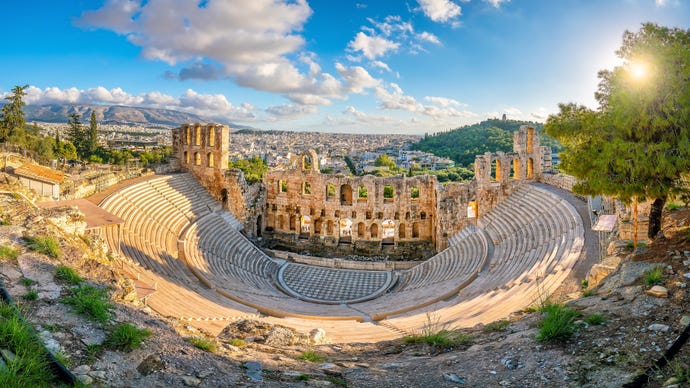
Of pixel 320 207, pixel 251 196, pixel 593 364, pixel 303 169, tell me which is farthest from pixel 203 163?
pixel 593 364

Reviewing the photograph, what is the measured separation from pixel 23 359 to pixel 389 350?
615 centimetres

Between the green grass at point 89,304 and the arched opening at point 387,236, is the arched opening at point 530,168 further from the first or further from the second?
the green grass at point 89,304

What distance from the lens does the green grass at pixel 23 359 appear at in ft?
14.2

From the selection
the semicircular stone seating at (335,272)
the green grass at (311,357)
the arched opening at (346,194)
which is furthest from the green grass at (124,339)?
the arched opening at (346,194)

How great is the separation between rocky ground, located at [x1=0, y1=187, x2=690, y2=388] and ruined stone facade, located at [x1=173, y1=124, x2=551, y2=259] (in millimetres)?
18734

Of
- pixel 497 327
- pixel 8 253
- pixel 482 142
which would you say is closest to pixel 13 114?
pixel 8 253

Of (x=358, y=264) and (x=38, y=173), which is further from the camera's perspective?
(x=358, y=264)

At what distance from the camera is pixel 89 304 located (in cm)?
689

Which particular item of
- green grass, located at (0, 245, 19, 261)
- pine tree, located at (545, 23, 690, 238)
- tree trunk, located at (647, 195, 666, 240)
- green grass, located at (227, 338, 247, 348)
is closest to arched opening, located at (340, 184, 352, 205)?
pine tree, located at (545, 23, 690, 238)

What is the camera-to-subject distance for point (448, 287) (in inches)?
725

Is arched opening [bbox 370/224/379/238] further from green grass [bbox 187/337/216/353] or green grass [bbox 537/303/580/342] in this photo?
green grass [bbox 187/337/216/353]

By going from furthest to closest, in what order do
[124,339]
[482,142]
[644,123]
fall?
[482,142] < [644,123] < [124,339]

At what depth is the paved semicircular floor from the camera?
21.4 m

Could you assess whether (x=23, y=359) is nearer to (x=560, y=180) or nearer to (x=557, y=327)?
(x=557, y=327)
